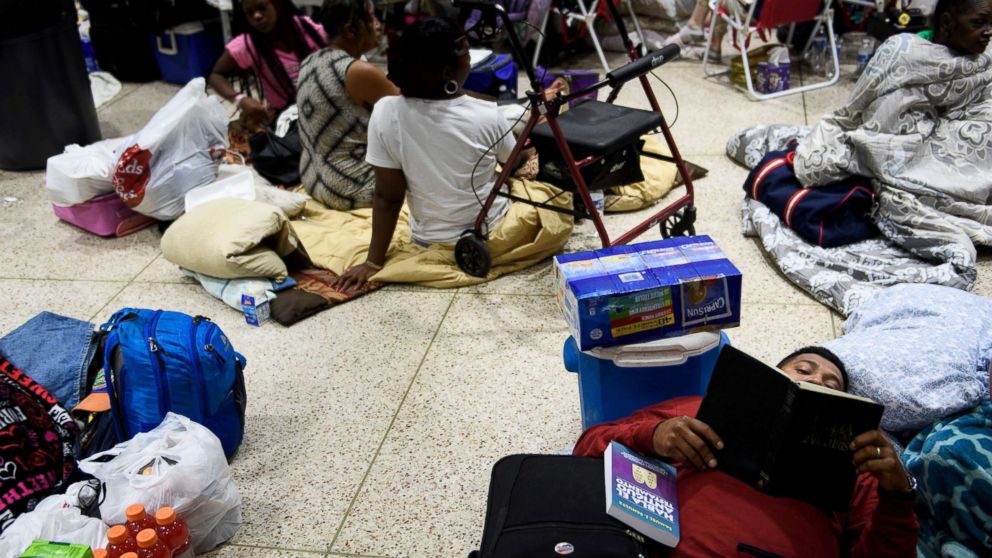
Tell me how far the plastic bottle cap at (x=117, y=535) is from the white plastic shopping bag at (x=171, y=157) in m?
2.21

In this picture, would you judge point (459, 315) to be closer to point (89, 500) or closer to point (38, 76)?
point (89, 500)

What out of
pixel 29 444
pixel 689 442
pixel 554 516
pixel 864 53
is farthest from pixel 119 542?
pixel 864 53

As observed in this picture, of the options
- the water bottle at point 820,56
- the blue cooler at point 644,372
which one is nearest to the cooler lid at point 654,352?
the blue cooler at point 644,372

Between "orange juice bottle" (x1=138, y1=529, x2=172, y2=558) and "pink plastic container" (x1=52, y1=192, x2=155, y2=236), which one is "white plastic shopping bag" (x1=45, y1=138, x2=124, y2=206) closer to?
"pink plastic container" (x1=52, y1=192, x2=155, y2=236)

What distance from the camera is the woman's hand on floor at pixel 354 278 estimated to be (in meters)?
3.56

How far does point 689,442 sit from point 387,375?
142cm

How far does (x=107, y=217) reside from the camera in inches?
164

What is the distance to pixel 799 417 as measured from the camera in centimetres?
173

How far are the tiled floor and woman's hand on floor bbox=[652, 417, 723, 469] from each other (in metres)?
0.70

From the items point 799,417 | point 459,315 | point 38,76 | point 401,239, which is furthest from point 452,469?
point 38,76

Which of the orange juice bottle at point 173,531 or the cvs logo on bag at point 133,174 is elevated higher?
the cvs logo on bag at point 133,174

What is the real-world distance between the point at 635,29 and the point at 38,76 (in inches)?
154

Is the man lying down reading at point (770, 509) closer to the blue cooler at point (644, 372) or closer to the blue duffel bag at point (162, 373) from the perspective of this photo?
the blue cooler at point (644, 372)

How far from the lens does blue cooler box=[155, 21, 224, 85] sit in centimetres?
591
